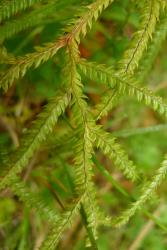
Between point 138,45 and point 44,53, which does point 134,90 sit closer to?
point 138,45

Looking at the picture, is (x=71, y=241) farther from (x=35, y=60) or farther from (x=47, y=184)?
(x=35, y=60)

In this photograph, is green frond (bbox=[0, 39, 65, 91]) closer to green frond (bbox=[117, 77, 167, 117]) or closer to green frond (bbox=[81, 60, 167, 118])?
green frond (bbox=[81, 60, 167, 118])

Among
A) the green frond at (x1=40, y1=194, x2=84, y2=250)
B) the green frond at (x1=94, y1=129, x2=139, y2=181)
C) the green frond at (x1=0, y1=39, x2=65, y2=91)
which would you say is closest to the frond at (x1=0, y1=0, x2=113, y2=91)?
the green frond at (x1=0, y1=39, x2=65, y2=91)

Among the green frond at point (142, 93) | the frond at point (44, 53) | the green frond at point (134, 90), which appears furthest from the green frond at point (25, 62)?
the green frond at point (142, 93)

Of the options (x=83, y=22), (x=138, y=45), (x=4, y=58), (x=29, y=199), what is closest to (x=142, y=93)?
(x=138, y=45)

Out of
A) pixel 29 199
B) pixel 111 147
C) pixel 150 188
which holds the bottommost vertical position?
pixel 29 199

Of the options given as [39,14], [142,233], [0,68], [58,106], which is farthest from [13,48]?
[142,233]

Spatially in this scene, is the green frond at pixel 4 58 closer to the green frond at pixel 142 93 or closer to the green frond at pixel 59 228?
the green frond at pixel 142 93
